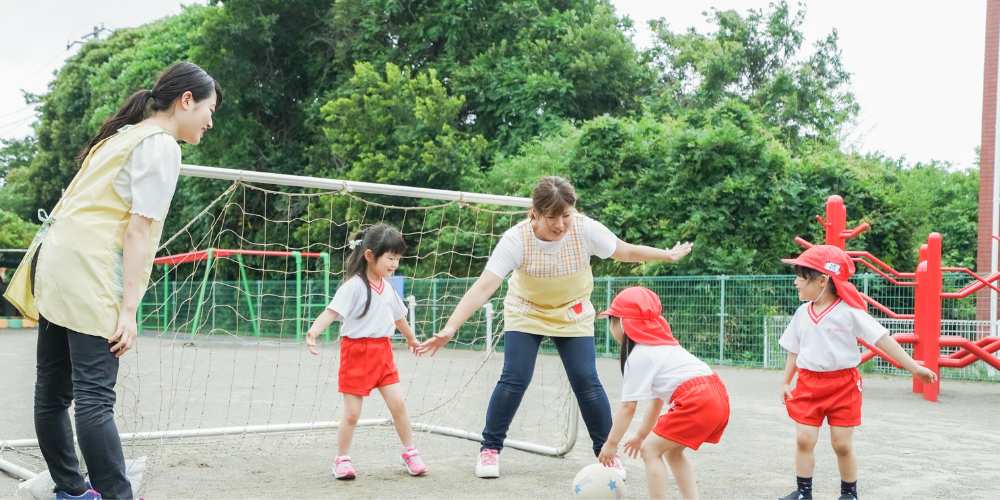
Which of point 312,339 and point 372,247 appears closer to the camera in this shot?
point 312,339

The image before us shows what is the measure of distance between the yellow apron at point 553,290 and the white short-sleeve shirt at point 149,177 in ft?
6.43

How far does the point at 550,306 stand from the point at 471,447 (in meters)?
1.44


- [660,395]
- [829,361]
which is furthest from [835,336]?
[660,395]

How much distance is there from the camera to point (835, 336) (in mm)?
4297

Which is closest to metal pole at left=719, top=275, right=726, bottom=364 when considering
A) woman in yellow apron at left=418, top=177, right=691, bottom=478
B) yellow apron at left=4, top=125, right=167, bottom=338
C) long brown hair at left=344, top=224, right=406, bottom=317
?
woman in yellow apron at left=418, top=177, right=691, bottom=478

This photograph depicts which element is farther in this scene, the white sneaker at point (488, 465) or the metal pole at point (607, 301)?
the metal pole at point (607, 301)

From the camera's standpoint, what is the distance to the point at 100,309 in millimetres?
3182

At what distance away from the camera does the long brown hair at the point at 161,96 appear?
3479 mm

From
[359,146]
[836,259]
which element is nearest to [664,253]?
[836,259]

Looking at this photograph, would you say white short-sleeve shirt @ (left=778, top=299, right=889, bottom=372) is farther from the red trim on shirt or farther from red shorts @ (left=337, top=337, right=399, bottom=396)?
red shorts @ (left=337, top=337, right=399, bottom=396)

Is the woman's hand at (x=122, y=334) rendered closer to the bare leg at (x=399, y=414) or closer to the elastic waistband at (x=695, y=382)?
the bare leg at (x=399, y=414)

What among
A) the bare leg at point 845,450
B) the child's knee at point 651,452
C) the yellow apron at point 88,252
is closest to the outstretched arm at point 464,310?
the child's knee at point 651,452

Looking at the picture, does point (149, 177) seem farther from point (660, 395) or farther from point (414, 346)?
point (660, 395)

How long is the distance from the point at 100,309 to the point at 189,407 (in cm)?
509
